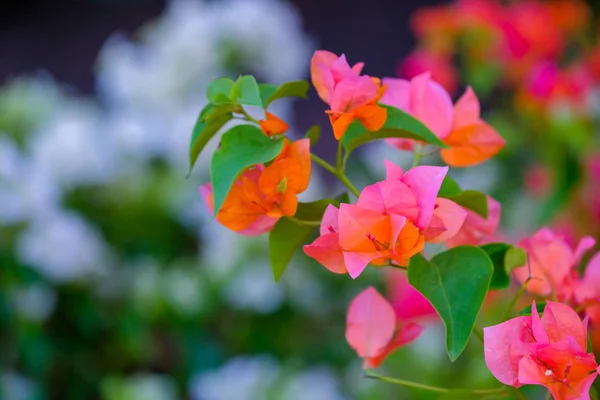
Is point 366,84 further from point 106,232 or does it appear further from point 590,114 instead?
point 106,232

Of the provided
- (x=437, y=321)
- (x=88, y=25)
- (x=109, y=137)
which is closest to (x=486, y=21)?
(x=437, y=321)

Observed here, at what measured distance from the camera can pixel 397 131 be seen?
1.02 feet

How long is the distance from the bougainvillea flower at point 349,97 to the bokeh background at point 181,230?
0.52 m

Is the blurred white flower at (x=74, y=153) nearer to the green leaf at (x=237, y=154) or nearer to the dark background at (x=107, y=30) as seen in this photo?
the green leaf at (x=237, y=154)

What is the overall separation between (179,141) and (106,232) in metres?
0.16

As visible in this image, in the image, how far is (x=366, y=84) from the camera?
0.93 feet

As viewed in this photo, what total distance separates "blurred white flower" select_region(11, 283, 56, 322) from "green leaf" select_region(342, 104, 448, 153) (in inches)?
25.5

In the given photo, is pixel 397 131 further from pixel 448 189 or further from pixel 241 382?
pixel 241 382

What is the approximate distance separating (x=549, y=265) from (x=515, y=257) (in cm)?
2

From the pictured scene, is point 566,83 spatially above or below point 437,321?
above

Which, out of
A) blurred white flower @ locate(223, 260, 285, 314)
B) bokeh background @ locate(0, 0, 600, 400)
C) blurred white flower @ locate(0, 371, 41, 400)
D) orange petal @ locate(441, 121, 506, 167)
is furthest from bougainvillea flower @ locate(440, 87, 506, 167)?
blurred white flower @ locate(0, 371, 41, 400)

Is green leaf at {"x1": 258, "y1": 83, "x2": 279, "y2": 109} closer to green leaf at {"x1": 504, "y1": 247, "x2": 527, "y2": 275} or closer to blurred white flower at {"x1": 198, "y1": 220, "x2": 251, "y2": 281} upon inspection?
green leaf at {"x1": 504, "y1": 247, "x2": 527, "y2": 275}

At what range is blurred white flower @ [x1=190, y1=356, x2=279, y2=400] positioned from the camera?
79 cm

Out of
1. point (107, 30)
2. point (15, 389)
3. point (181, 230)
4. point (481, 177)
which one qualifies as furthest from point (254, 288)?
point (107, 30)
